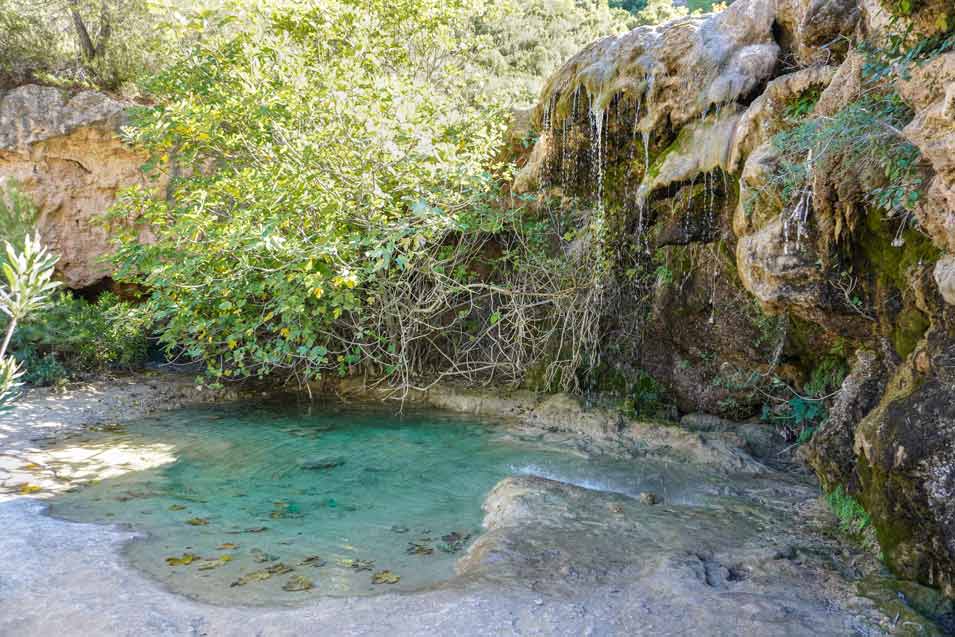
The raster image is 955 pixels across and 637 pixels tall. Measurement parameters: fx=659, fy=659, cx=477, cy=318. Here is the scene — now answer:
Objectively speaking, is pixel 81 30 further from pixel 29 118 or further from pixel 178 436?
pixel 178 436

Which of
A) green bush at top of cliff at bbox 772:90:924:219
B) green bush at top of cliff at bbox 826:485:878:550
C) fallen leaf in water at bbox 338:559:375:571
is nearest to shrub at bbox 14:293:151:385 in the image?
fallen leaf in water at bbox 338:559:375:571

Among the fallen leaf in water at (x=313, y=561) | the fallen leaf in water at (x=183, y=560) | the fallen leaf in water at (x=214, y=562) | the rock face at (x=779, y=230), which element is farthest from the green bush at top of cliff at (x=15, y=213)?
the fallen leaf in water at (x=313, y=561)

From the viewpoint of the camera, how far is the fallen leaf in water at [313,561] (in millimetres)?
3801

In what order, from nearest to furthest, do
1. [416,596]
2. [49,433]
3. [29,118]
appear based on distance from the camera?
[416,596], [49,433], [29,118]

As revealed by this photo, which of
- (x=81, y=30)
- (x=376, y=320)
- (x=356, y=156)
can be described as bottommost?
(x=376, y=320)

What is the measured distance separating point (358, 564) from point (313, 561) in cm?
27

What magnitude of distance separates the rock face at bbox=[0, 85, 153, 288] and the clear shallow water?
16.9 feet

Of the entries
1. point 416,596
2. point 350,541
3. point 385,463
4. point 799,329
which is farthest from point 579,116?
point 416,596

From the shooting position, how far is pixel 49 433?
21.1 ft

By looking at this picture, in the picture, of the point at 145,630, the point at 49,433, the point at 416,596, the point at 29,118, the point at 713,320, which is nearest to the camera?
the point at 145,630

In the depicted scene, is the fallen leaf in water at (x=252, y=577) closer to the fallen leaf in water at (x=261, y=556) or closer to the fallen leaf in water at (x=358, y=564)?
the fallen leaf in water at (x=261, y=556)

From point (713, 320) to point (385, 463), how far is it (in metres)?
3.65

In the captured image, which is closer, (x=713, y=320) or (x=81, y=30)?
(x=713, y=320)

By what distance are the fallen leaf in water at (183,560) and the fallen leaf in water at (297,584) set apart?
25.3 inches
